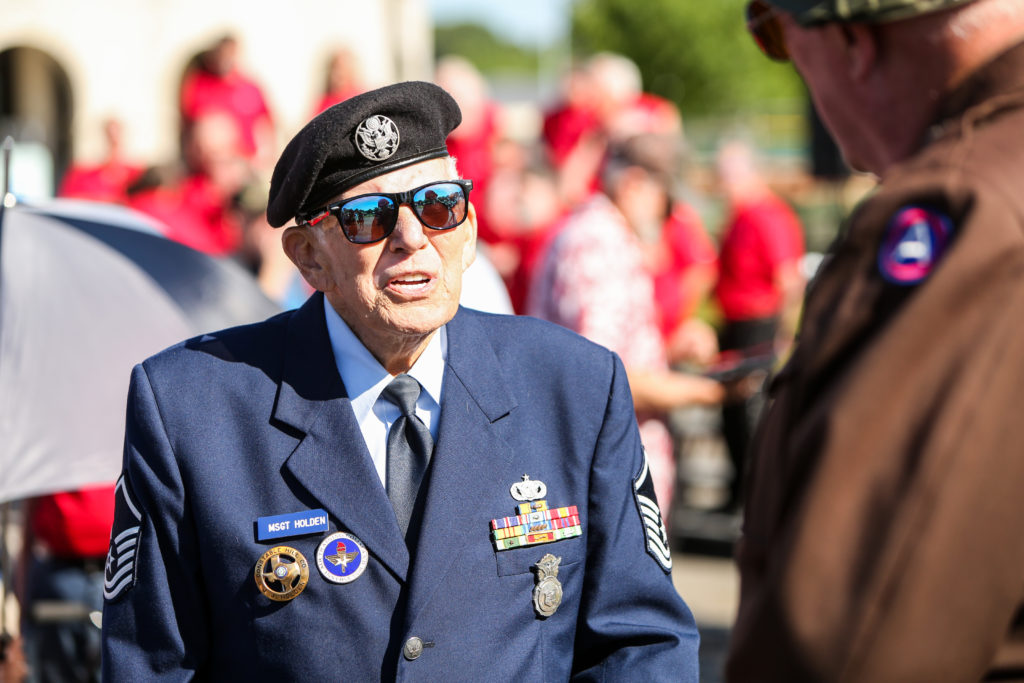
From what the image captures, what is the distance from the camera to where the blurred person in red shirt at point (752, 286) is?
26.1ft

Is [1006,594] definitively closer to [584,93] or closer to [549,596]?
[549,596]

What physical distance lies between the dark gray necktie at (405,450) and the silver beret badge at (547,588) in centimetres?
27

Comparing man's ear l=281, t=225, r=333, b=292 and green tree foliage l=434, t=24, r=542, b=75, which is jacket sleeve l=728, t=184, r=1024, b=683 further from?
green tree foliage l=434, t=24, r=542, b=75

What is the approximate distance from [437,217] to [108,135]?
26.7 ft

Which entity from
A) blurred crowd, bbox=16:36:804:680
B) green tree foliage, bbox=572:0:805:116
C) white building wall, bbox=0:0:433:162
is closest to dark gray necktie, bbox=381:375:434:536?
blurred crowd, bbox=16:36:804:680

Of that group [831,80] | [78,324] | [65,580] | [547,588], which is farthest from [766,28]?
[65,580]

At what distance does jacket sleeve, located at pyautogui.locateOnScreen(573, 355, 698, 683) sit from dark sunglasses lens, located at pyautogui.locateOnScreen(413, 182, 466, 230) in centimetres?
48

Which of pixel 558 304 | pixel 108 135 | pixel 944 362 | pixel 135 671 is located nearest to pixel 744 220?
pixel 558 304

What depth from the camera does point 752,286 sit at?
329 inches

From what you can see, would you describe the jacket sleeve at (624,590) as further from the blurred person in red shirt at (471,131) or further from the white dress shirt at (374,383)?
the blurred person in red shirt at (471,131)

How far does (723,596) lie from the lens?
671 cm

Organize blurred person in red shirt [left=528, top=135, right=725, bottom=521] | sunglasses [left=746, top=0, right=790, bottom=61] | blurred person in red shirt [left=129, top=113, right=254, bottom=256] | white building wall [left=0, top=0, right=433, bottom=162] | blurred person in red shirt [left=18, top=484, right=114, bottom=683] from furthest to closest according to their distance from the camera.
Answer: white building wall [left=0, top=0, right=433, bottom=162], blurred person in red shirt [left=129, top=113, right=254, bottom=256], blurred person in red shirt [left=528, top=135, right=725, bottom=521], blurred person in red shirt [left=18, top=484, right=114, bottom=683], sunglasses [left=746, top=0, right=790, bottom=61]

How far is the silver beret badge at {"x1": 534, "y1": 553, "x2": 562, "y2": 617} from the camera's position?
2240 millimetres

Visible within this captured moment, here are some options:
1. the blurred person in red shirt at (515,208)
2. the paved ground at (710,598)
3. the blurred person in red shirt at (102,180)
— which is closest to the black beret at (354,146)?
the paved ground at (710,598)
